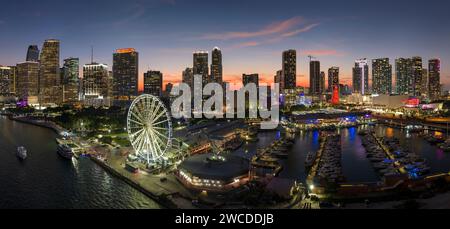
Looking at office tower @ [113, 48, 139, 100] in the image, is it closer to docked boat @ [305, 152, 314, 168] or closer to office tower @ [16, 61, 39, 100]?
office tower @ [16, 61, 39, 100]

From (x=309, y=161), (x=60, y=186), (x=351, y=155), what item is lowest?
(x=60, y=186)

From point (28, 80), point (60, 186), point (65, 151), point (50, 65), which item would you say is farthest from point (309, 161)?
point (28, 80)

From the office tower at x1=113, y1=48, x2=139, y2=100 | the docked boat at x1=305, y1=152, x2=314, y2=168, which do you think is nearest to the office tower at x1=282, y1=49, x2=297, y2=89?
the office tower at x1=113, y1=48, x2=139, y2=100

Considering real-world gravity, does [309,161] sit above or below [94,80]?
below

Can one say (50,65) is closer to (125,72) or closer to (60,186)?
(125,72)

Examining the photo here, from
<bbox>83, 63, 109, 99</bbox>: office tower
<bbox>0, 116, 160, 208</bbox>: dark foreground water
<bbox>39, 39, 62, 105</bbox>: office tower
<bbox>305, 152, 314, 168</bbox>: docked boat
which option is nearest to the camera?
<bbox>0, 116, 160, 208</bbox>: dark foreground water

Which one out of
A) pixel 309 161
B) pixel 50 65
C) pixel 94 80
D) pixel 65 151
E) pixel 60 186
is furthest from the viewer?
pixel 50 65
